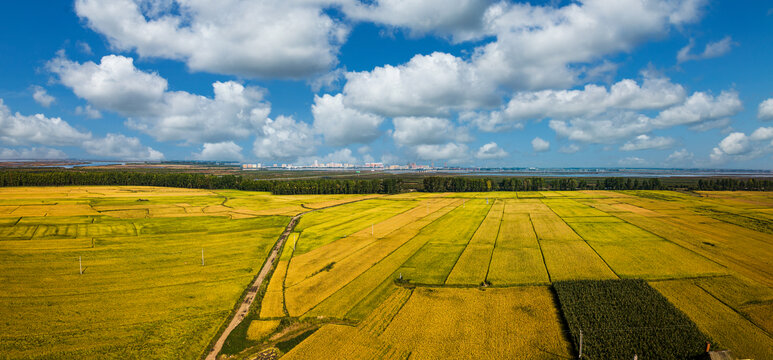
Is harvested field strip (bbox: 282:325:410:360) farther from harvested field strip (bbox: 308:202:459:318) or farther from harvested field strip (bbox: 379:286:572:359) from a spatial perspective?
harvested field strip (bbox: 308:202:459:318)

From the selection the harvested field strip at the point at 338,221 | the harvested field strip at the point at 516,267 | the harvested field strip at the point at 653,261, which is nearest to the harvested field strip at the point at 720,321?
the harvested field strip at the point at 653,261

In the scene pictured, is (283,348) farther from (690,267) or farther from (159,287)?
(690,267)

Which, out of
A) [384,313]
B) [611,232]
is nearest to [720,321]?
[384,313]

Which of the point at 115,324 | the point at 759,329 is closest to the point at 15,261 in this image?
the point at 115,324

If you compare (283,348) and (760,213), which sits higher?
(760,213)

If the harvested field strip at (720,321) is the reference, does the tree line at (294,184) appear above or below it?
above

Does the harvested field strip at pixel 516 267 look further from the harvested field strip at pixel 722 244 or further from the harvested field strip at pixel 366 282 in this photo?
the harvested field strip at pixel 722 244

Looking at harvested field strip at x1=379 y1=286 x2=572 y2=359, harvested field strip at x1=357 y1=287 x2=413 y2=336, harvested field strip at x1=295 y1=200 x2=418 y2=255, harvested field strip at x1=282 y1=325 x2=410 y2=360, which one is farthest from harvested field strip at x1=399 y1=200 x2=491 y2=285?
harvested field strip at x1=295 y1=200 x2=418 y2=255
